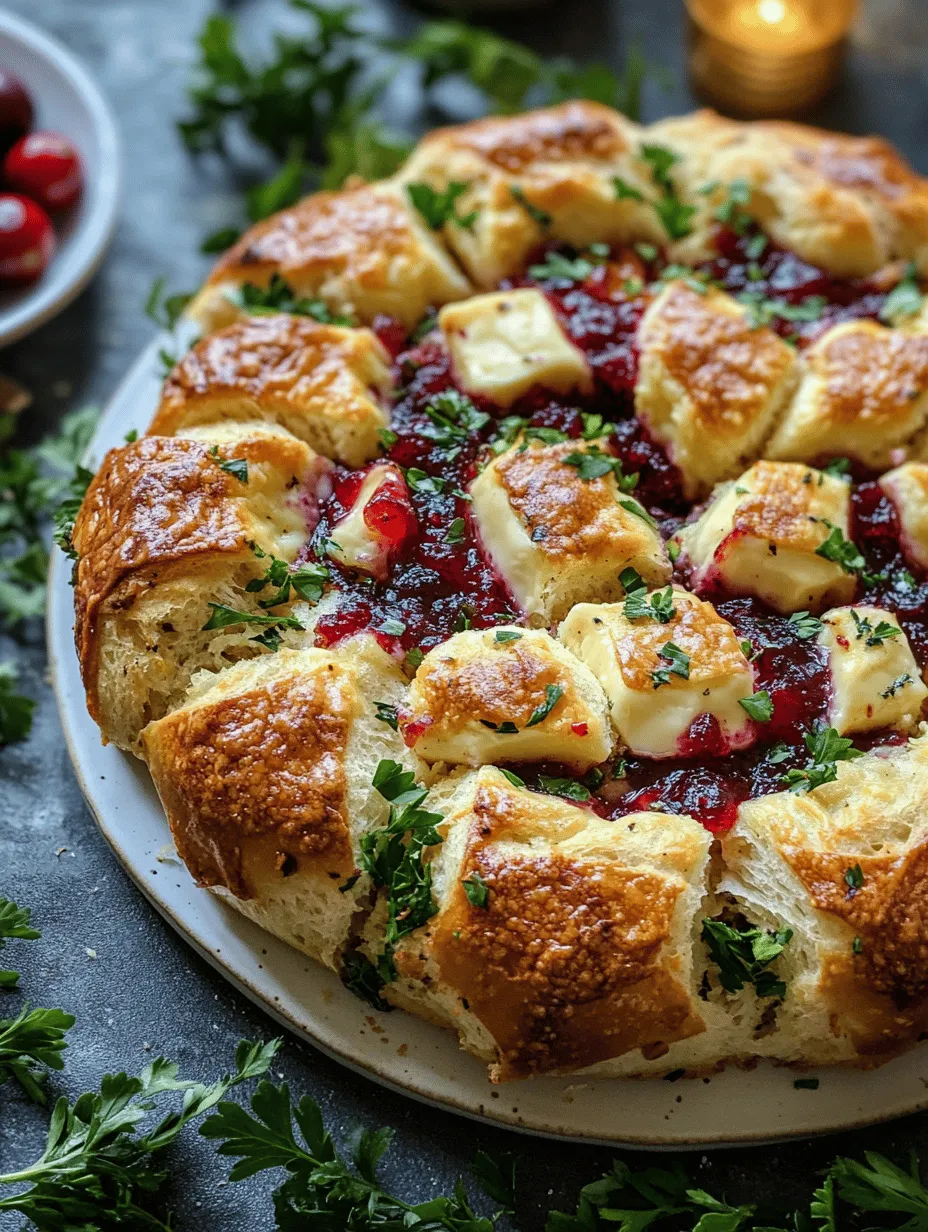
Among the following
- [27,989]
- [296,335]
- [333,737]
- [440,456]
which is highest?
[296,335]

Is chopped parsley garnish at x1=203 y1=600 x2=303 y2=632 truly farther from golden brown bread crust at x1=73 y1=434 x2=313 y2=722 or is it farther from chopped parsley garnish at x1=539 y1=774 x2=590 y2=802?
chopped parsley garnish at x1=539 y1=774 x2=590 y2=802

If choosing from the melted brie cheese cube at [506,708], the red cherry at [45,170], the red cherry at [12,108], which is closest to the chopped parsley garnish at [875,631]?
the melted brie cheese cube at [506,708]

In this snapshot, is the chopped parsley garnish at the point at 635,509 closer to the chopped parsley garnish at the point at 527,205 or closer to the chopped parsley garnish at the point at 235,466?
the chopped parsley garnish at the point at 235,466

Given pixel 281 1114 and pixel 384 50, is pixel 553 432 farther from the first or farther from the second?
pixel 384 50

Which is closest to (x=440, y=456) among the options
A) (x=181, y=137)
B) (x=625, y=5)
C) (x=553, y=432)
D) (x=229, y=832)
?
(x=553, y=432)

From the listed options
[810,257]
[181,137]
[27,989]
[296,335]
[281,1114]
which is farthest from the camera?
[181,137]

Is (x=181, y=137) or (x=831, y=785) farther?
(x=181, y=137)

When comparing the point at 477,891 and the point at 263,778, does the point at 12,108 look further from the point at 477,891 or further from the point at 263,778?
the point at 477,891

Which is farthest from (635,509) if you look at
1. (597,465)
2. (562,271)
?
(562,271)
